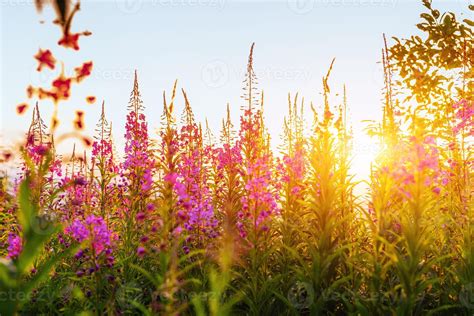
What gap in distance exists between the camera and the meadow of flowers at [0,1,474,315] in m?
4.03

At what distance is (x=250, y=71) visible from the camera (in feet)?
25.8

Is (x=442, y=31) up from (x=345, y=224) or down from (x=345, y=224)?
up

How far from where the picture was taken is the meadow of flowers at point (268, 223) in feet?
13.2

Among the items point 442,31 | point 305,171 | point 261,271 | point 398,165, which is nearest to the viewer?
point 398,165

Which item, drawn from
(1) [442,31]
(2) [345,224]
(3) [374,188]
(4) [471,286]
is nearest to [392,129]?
(3) [374,188]

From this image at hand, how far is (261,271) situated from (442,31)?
18.7 feet

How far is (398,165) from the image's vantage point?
485 centimetres

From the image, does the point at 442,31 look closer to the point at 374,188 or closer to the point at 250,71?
the point at 250,71

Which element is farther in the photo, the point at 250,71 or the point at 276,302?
the point at 250,71

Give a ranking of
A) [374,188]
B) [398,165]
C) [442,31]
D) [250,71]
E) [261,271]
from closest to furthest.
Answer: [398,165] < [374,188] < [261,271] < [250,71] < [442,31]

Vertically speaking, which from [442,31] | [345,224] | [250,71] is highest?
[442,31]

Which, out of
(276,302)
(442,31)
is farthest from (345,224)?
(442,31)

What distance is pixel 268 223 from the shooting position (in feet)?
20.1

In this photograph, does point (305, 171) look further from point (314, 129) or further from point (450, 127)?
point (450, 127)
